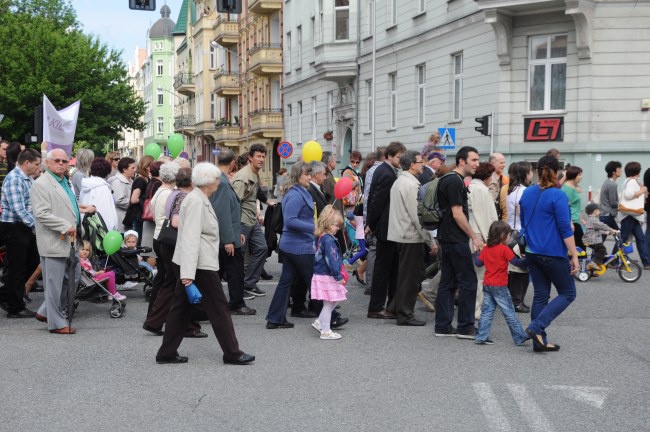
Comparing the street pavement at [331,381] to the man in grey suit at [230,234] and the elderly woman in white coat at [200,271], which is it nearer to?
the elderly woman in white coat at [200,271]

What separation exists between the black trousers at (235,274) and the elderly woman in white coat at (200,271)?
7.85 feet

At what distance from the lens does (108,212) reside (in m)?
11.0

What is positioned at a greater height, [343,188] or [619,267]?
[343,188]

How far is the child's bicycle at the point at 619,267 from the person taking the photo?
43.1ft

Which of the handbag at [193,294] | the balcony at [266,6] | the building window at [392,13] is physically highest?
the balcony at [266,6]

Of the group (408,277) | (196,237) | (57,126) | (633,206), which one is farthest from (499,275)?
(57,126)

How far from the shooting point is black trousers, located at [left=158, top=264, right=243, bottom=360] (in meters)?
7.48

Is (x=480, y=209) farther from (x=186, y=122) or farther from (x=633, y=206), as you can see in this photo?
(x=186, y=122)

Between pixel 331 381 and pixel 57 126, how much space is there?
781cm

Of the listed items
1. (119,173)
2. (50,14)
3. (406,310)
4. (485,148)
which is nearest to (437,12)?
(485,148)

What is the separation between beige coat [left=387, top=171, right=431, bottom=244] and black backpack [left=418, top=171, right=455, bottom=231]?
1.47ft

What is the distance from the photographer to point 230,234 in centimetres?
954

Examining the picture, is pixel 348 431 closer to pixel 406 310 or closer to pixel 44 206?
pixel 406 310

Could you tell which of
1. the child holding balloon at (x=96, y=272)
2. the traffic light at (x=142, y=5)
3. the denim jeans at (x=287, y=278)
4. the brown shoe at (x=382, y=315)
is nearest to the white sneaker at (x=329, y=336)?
the denim jeans at (x=287, y=278)
